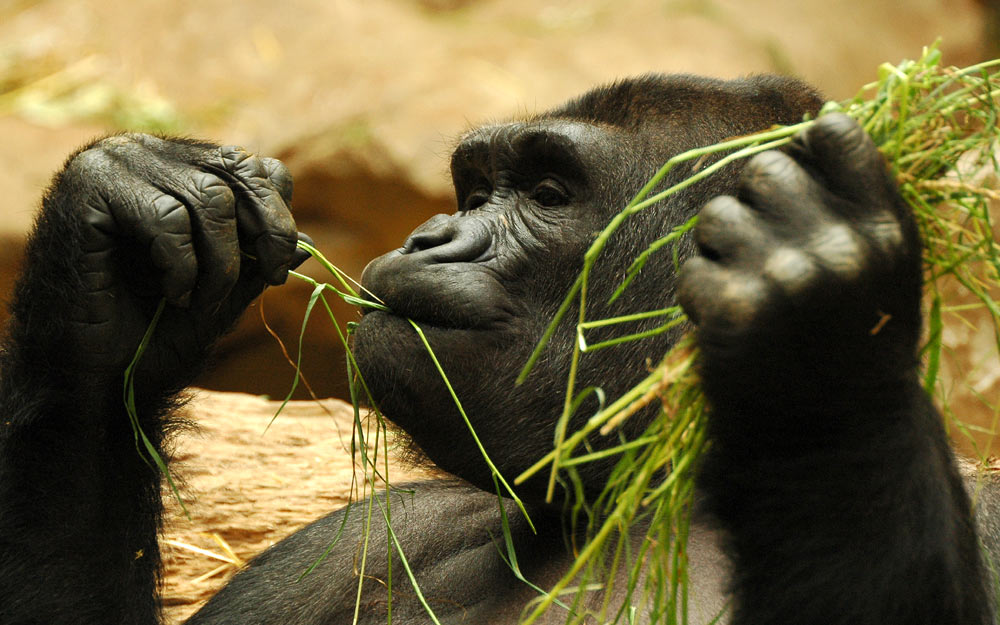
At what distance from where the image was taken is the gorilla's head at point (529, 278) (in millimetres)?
2309

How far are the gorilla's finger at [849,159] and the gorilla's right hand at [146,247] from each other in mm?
1278

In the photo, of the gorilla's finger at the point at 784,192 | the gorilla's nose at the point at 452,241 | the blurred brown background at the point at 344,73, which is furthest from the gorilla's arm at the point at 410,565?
the blurred brown background at the point at 344,73

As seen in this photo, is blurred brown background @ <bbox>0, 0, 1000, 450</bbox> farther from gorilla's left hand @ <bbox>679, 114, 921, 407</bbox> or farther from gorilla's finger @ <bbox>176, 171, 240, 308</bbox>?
gorilla's left hand @ <bbox>679, 114, 921, 407</bbox>

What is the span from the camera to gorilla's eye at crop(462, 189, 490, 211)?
2770mm

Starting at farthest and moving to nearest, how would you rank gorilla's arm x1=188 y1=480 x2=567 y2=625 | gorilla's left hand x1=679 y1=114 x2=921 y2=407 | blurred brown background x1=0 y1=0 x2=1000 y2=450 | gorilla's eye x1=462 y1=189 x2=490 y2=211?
blurred brown background x1=0 y1=0 x2=1000 y2=450, gorilla's eye x1=462 y1=189 x2=490 y2=211, gorilla's arm x1=188 y1=480 x2=567 y2=625, gorilla's left hand x1=679 y1=114 x2=921 y2=407

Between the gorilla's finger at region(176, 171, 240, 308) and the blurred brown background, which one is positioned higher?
the blurred brown background

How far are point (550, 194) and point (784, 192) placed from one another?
3.64ft

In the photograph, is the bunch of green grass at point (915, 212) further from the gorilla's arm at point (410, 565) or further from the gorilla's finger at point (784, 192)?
the gorilla's arm at point (410, 565)

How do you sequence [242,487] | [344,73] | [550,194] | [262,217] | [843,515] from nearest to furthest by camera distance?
[843,515] → [262,217] → [550,194] → [242,487] → [344,73]

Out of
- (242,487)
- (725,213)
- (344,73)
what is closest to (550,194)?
(725,213)

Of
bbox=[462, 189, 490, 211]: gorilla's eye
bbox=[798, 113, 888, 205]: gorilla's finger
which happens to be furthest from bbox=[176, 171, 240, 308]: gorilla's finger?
bbox=[798, 113, 888, 205]: gorilla's finger

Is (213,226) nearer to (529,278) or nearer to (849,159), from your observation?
(529,278)

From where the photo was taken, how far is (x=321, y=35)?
7438 millimetres

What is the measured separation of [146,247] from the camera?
2252 millimetres
